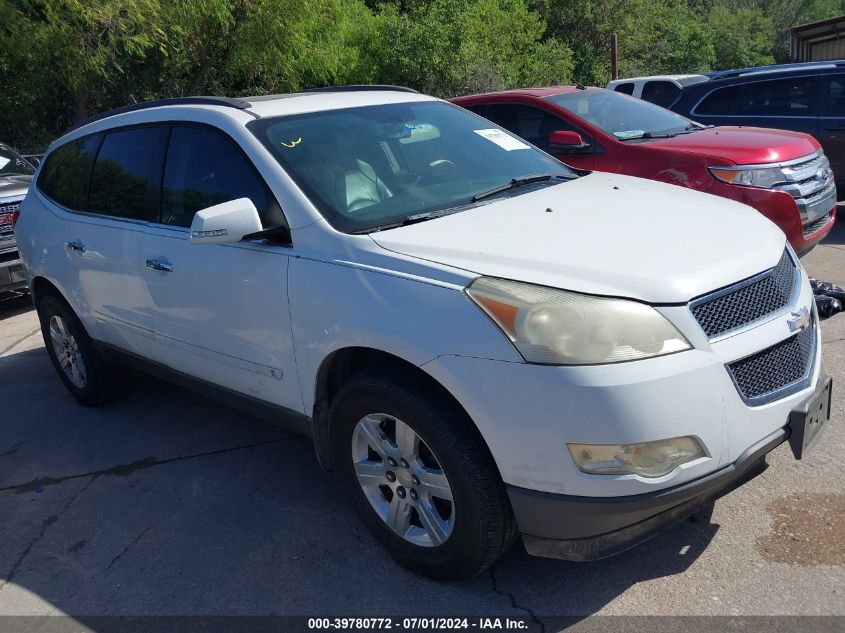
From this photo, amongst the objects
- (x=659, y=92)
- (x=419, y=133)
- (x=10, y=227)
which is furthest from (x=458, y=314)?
(x=659, y=92)

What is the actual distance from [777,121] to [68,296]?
7.67 m

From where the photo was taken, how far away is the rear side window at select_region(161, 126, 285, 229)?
11.9ft

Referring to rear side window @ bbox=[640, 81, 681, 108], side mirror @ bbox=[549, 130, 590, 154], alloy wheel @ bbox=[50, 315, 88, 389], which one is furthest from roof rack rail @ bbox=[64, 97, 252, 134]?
rear side window @ bbox=[640, 81, 681, 108]

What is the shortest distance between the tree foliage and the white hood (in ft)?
36.1

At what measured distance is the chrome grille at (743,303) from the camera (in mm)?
2715

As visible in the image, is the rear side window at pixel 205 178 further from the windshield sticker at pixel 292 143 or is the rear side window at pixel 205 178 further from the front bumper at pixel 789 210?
the front bumper at pixel 789 210

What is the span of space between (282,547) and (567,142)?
4671mm

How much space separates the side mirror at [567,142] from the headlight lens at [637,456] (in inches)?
190

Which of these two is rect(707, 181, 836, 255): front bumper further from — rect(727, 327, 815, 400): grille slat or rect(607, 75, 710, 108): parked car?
rect(607, 75, 710, 108): parked car

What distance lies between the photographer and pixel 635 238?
308 centimetres

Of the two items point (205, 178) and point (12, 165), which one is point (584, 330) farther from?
point (12, 165)

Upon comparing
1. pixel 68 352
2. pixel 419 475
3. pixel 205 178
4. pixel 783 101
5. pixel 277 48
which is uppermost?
pixel 205 178

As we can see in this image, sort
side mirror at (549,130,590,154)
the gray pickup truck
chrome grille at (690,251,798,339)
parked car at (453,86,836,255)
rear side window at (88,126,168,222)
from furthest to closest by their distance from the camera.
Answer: the gray pickup truck < side mirror at (549,130,590,154) < parked car at (453,86,836,255) < rear side window at (88,126,168,222) < chrome grille at (690,251,798,339)

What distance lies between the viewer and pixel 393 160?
385 cm
